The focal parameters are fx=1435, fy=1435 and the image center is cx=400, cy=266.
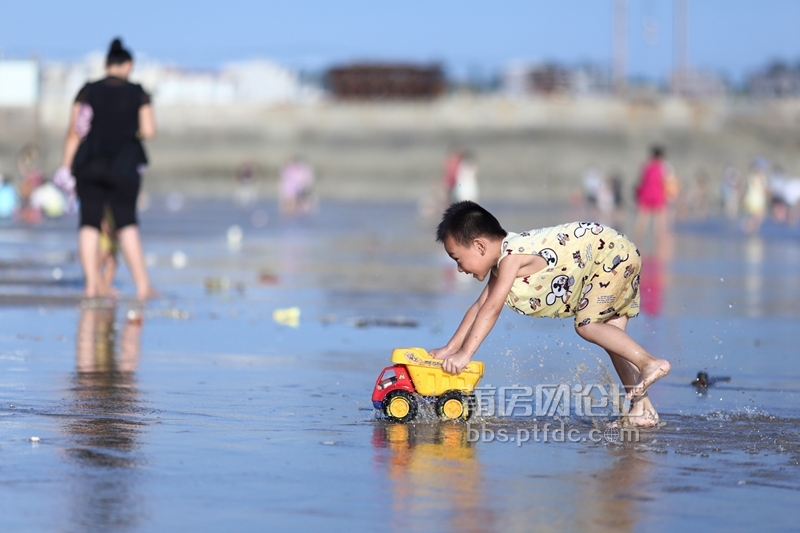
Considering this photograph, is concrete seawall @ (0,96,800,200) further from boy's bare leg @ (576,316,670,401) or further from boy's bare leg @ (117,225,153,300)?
boy's bare leg @ (576,316,670,401)

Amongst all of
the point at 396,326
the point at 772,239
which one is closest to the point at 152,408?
the point at 396,326

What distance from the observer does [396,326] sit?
9781 millimetres

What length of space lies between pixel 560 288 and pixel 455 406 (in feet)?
2.35

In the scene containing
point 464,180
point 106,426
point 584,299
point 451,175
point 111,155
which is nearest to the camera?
point 106,426

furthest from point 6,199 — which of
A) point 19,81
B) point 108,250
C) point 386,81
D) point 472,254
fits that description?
point 386,81

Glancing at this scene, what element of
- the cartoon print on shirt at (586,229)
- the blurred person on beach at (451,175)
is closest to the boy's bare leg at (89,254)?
the cartoon print on shirt at (586,229)

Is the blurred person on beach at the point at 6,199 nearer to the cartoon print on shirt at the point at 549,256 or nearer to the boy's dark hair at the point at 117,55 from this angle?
the boy's dark hair at the point at 117,55

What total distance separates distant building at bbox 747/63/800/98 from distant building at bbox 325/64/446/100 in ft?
55.3

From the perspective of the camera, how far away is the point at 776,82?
243 ft

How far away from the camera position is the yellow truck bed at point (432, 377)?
232 inches

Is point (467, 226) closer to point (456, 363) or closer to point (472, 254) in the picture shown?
point (472, 254)

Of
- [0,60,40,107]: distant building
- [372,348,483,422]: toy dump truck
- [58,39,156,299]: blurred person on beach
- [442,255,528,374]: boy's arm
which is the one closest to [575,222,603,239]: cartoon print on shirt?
[442,255,528,374]: boy's arm

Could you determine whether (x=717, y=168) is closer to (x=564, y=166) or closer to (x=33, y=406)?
(x=564, y=166)

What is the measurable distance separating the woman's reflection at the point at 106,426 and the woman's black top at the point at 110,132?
212 centimetres
